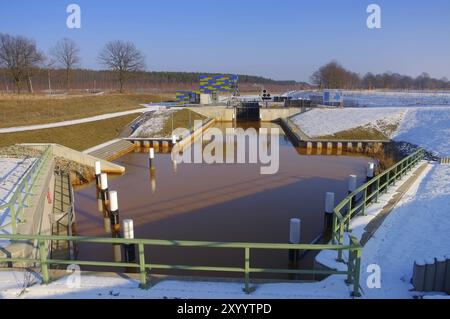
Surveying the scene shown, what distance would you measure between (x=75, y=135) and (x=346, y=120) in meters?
23.7

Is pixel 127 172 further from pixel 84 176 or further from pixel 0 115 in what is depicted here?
pixel 0 115

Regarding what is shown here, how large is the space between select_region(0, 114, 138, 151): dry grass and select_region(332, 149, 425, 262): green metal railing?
56.4 feet

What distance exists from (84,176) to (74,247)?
320 inches

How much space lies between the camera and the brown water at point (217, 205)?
9.71 m

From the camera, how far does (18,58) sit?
47500 millimetres

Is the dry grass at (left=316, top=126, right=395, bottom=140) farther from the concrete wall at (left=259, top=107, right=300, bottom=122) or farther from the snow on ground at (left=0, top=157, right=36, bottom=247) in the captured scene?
the snow on ground at (left=0, top=157, right=36, bottom=247)

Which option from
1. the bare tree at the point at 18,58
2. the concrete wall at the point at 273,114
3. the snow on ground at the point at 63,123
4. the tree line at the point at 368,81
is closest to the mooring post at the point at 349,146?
the concrete wall at the point at 273,114

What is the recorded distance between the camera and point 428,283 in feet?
18.0

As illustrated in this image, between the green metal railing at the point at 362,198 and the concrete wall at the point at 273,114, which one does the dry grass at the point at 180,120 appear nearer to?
the concrete wall at the point at 273,114

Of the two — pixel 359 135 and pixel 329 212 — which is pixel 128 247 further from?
pixel 359 135

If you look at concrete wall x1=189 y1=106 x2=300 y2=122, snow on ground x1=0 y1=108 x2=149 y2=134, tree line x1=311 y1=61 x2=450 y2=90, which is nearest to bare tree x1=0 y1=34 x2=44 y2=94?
snow on ground x1=0 y1=108 x2=149 y2=134

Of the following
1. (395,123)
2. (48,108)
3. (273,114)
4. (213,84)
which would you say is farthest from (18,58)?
(395,123)
